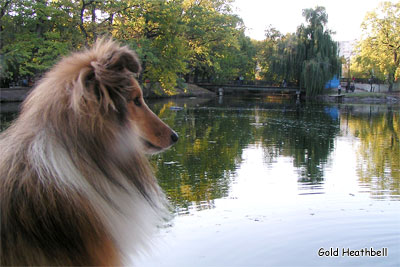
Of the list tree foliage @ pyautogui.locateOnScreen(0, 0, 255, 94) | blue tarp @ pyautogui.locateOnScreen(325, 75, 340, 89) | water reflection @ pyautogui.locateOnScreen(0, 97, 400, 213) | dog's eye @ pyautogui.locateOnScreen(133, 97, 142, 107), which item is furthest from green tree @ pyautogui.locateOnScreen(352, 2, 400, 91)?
dog's eye @ pyautogui.locateOnScreen(133, 97, 142, 107)

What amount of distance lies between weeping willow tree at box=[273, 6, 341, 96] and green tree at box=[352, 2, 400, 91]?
11.7 m

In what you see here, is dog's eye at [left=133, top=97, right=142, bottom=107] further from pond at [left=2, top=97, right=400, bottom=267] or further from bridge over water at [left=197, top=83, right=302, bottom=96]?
bridge over water at [left=197, top=83, right=302, bottom=96]

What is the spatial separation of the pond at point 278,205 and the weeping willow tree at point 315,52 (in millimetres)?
35351

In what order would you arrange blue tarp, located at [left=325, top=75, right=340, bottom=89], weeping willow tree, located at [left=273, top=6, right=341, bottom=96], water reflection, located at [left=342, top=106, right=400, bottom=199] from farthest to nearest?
blue tarp, located at [left=325, top=75, right=340, bottom=89] → weeping willow tree, located at [left=273, top=6, right=341, bottom=96] → water reflection, located at [left=342, top=106, right=400, bottom=199]

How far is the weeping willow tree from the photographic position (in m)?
48.7

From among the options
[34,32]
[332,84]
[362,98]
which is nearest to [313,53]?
[362,98]

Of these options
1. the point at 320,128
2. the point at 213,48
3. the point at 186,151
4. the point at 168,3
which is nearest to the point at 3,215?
the point at 186,151

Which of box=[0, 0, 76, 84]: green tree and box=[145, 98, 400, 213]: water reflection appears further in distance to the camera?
box=[0, 0, 76, 84]: green tree

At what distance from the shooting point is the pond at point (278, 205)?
5.36 meters

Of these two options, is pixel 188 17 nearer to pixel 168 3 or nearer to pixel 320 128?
pixel 168 3

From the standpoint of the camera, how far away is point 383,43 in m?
58.1

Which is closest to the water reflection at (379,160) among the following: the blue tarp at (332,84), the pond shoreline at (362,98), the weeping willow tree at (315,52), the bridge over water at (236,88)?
the weeping willow tree at (315,52)

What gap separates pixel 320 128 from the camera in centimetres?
2097

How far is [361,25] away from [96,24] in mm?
45712
